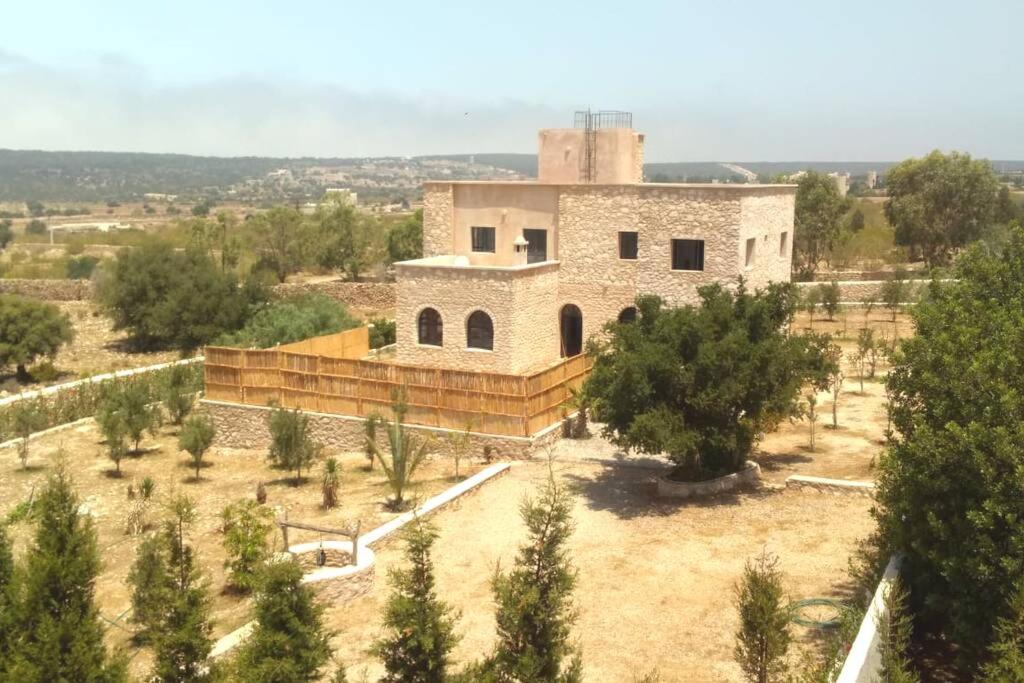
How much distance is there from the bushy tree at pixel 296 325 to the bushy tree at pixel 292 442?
9.44 m

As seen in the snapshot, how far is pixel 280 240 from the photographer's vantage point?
184 ft

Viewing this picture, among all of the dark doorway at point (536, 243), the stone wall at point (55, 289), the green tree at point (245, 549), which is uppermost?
the dark doorway at point (536, 243)

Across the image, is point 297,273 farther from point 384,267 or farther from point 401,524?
point 401,524

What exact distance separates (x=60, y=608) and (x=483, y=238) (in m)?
18.7

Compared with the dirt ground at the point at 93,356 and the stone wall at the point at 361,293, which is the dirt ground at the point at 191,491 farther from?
the stone wall at the point at 361,293

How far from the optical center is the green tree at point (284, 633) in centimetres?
864

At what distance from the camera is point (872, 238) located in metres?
58.8

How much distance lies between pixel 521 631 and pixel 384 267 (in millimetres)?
48016

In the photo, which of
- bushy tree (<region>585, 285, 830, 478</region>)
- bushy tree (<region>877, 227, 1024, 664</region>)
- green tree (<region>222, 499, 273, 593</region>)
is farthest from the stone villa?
bushy tree (<region>877, 227, 1024, 664</region>)

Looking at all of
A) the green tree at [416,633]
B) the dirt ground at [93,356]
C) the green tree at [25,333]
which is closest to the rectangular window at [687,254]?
the green tree at [416,633]

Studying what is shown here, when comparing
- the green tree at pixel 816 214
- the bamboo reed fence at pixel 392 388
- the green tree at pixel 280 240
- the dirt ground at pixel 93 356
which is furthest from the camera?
the green tree at pixel 280 240

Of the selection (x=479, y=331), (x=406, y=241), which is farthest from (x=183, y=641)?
(x=406, y=241)

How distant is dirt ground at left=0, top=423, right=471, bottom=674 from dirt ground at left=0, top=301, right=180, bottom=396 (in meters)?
10.5

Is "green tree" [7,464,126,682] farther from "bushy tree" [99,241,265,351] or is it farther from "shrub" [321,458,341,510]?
"bushy tree" [99,241,265,351]
